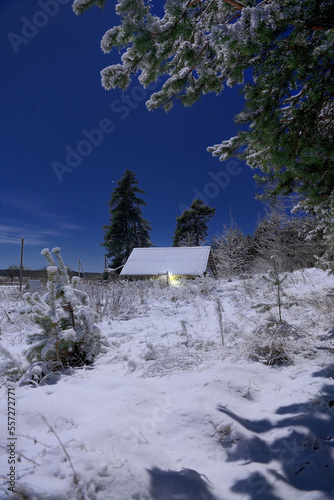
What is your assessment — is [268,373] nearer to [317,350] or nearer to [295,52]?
[317,350]

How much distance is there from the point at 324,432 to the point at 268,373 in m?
1.10

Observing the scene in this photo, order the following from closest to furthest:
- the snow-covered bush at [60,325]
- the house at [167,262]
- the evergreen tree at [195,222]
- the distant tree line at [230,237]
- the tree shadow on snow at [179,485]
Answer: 1. the tree shadow on snow at [179,485]
2. the snow-covered bush at [60,325]
3. the distant tree line at [230,237]
4. the house at [167,262]
5. the evergreen tree at [195,222]

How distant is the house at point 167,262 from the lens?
2314 centimetres

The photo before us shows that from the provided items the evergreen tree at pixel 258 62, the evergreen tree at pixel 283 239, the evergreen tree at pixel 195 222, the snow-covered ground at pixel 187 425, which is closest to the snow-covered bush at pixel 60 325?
the snow-covered ground at pixel 187 425

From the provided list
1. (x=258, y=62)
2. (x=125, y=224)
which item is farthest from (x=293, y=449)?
(x=125, y=224)

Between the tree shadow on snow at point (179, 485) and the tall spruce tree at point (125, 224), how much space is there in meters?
29.1

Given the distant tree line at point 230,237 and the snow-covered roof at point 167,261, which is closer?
the distant tree line at point 230,237

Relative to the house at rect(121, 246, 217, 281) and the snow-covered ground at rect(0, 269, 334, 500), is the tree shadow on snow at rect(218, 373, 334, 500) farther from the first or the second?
the house at rect(121, 246, 217, 281)

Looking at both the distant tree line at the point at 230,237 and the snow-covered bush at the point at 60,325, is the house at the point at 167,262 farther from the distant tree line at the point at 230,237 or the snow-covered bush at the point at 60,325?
the snow-covered bush at the point at 60,325

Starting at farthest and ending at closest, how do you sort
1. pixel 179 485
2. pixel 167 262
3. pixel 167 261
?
pixel 167 261
pixel 167 262
pixel 179 485

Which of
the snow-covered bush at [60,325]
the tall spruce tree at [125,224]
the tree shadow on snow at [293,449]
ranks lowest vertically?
the tree shadow on snow at [293,449]

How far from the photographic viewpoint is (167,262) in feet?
Answer: 79.4

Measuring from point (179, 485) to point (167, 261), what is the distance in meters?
22.8

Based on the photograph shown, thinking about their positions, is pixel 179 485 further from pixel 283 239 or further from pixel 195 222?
pixel 195 222
